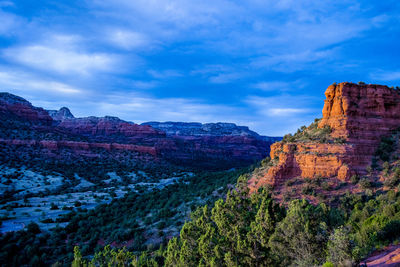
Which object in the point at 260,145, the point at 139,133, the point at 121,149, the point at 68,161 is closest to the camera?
the point at 68,161

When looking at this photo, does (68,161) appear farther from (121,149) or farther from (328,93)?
(328,93)

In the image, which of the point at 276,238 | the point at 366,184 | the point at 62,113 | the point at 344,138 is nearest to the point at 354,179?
the point at 366,184

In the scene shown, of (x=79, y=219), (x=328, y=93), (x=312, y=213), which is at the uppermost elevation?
(x=328, y=93)

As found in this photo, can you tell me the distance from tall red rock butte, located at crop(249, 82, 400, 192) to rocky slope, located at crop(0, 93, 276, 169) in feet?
186

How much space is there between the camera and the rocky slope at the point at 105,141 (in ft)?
205

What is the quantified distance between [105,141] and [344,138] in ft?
268

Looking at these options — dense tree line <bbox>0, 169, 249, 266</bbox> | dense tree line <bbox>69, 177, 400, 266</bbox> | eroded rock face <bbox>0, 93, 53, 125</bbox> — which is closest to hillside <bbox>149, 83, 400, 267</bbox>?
dense tree line <bbox>69, 177, 400, 266</bbox>

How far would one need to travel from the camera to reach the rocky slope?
205 ft

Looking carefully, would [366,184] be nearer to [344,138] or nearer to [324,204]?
[344,138]

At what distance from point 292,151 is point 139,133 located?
101550 mm

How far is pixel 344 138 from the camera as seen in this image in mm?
21656

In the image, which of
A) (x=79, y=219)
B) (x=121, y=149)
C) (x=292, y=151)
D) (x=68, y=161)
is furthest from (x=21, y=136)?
(x=292, y=151)

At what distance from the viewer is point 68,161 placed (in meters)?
60.7

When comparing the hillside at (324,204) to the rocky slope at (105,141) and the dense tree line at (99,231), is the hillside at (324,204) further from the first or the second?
the rocky slope at (105,141)
